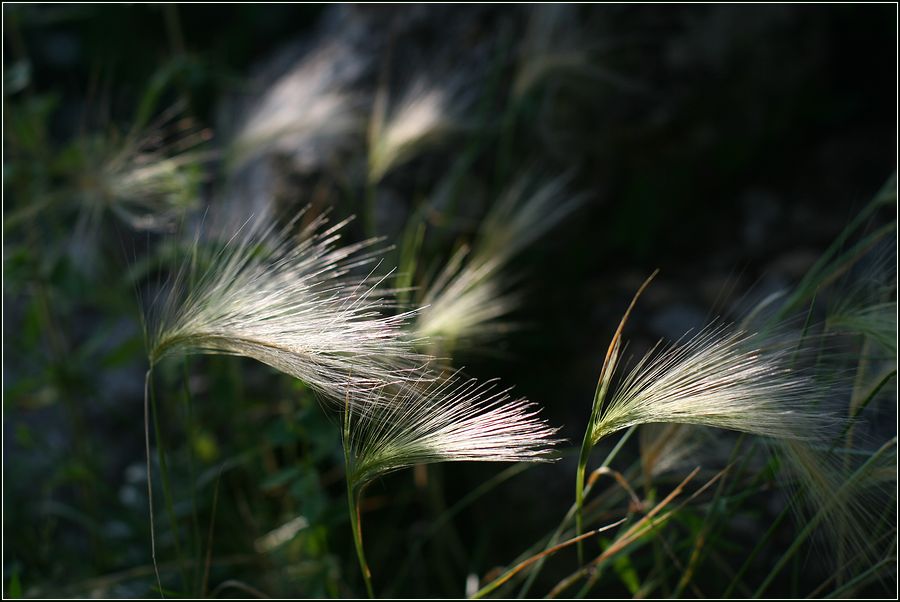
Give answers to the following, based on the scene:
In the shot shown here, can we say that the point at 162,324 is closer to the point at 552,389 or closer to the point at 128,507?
the point at 128,507

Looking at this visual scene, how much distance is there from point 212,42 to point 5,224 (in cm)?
184

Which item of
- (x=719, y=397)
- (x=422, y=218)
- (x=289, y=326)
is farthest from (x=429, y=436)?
(x=422, y=218)

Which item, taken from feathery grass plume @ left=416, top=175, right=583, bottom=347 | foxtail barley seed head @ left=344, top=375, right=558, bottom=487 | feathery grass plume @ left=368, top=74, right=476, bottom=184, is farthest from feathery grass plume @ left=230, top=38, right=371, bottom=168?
foxtail barley seed head @ left=344, top=375, right=558, bottom=487

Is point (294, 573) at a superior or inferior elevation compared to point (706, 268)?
inferior

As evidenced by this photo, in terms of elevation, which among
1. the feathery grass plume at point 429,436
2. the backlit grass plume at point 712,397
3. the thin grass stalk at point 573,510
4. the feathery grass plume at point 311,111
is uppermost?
the feathery grass plume at point 311,111

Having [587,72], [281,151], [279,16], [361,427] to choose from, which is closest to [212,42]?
[279,16]

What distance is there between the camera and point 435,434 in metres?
0.75

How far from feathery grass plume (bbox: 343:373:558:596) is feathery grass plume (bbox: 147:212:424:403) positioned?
0.13ft

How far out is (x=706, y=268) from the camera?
2064 mm

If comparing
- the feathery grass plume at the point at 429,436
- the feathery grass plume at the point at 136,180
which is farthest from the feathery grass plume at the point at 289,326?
A: the feathery grass plume at the point at 136,180

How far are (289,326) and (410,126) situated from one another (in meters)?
0.77

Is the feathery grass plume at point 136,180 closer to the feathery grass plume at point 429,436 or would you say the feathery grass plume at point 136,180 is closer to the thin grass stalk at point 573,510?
the feathery grass plume at point 429,436

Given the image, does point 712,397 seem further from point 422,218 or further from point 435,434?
point 422,218

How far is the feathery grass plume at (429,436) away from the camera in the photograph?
2.35ft
